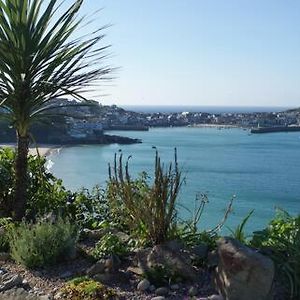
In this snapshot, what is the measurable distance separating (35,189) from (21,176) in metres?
0.54

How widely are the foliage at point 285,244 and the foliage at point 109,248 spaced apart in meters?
0.87

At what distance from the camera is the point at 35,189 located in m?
4.82

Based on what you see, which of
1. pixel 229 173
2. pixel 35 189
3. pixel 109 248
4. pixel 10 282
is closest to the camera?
pixel 10 282

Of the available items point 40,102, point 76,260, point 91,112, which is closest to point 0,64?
point 40,102

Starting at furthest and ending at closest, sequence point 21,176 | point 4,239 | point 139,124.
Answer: point 139,124 < point 21,176 < point 4,239

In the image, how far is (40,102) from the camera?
4320 millimetres

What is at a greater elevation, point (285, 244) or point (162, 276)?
point (285, 244)

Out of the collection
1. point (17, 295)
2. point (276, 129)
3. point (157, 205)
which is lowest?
point (276, 129)

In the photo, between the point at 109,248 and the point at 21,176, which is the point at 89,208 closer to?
the point at 21,176

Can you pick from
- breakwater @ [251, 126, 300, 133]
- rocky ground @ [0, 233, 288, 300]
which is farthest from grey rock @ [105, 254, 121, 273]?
breakwater @ [251, 126, 300, 133]

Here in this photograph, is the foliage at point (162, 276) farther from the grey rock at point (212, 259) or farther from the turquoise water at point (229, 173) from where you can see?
the turquoise water at point (229, 173)

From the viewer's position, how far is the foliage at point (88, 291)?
2781 mm

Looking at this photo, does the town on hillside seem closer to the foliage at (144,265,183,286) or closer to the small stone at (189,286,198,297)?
the foliage at (144,265,183,286)

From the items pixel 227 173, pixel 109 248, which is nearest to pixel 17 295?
pixel 109 248
